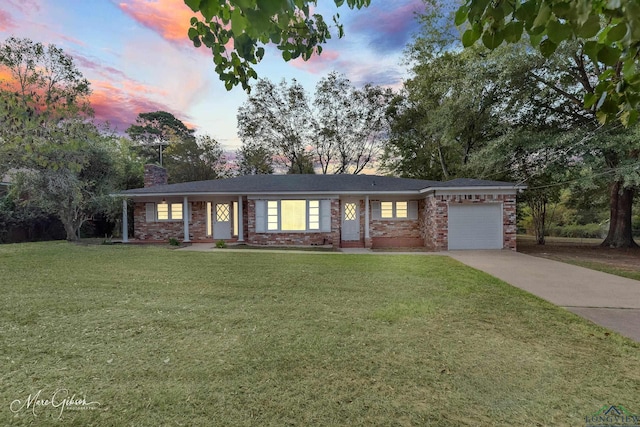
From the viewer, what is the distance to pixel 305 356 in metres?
3.02

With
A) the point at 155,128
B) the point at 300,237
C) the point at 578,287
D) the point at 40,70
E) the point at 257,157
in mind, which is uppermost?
the point at 155,128

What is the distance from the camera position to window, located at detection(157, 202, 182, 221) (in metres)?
15.2

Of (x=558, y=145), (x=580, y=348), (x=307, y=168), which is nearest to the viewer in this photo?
(x=580, y=348)

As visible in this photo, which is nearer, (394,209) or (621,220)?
(621,220)

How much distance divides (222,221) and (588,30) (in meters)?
15.4

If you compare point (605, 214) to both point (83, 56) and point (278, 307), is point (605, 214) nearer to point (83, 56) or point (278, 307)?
point (278, 307)

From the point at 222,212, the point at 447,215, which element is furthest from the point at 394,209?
the point at 222,212

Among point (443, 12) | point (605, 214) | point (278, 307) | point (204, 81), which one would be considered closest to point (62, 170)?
point (204, 81)

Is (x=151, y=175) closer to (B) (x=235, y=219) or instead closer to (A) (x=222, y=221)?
(A) (x=222, y=221)

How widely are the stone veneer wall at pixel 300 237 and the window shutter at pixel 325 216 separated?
151mm

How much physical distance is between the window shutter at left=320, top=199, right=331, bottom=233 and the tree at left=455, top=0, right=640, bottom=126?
40.2 feet

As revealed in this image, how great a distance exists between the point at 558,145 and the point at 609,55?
44.9 ft

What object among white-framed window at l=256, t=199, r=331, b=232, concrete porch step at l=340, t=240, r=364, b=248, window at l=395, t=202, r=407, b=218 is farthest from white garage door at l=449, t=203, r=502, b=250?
white-framed window at l=256, t=199, r=331, b=232

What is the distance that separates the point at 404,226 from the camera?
47.7 feet
